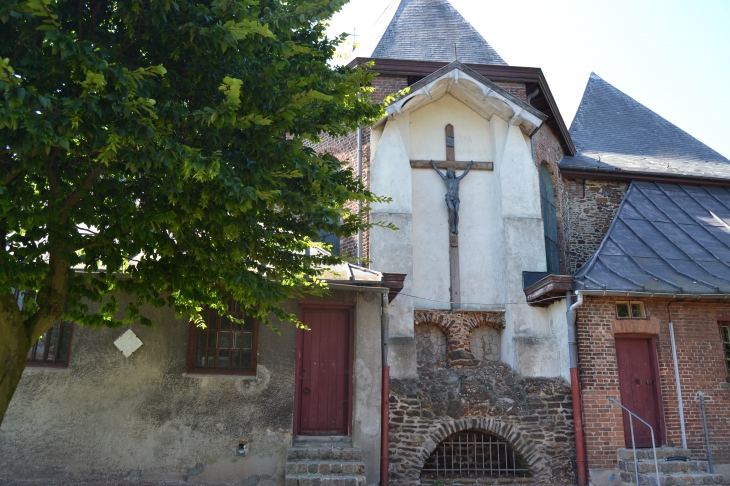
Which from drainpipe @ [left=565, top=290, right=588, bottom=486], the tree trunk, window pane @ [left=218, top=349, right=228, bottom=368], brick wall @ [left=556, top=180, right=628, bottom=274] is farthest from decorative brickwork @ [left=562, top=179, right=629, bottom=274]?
the tree trunk

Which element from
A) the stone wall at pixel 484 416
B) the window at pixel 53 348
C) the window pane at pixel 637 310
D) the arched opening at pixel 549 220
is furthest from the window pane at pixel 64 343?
the window pane at pixel 637 310

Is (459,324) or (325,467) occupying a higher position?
(459,324)

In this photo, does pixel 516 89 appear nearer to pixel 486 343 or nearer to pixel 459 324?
pixel 459 324

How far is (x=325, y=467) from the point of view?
8.83 metres

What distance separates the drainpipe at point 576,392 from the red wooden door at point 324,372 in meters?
3.86

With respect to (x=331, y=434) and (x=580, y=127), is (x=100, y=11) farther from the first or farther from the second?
(x=580, y=127)

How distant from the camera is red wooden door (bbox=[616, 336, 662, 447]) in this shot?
10664mm

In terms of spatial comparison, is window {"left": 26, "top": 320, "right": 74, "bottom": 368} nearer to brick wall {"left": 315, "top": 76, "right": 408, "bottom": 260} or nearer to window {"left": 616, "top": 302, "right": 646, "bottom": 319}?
brick wall {"left": 315, "top": 76, "right": 408, "bottom": 260}

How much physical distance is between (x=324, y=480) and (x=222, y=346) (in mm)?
2719

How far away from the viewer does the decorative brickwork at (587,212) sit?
1449 cm

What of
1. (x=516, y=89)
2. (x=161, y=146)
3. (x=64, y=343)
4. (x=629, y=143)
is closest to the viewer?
(x=161, y=146)

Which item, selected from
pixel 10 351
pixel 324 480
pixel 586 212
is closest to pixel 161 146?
pixel 10 351

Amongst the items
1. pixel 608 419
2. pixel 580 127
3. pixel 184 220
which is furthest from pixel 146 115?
pixel 580 127

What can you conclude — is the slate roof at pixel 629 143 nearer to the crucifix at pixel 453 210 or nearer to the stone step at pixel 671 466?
the crucifix at pixel 453 210
